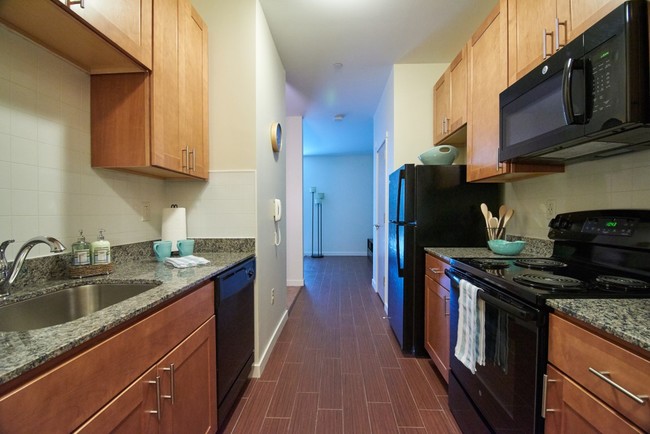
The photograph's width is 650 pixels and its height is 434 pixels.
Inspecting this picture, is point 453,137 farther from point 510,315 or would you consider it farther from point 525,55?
point 510,315

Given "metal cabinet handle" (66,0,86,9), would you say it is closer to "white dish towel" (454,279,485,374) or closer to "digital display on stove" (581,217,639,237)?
"white dish towel" (454,279,485,374)

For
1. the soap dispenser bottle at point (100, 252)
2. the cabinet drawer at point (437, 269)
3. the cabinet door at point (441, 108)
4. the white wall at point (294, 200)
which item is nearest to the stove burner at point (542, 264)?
the cabinet drawer at point (437, 269)

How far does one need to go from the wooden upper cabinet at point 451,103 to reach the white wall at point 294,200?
83.2 inches

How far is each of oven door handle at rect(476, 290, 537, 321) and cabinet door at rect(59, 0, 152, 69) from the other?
1842mm

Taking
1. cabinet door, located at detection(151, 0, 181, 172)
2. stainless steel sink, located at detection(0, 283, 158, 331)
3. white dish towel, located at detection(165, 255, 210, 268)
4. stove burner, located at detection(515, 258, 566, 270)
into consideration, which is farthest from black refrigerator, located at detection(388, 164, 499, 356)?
stainless steel sink, located at detection(0, 283, 158, 331)

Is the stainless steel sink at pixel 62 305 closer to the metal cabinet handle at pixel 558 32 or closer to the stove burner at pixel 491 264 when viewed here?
the stove burner at pixel 491 264

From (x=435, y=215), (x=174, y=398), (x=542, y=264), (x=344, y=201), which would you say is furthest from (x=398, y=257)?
(x=344, y=201)

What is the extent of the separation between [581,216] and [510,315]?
826mm

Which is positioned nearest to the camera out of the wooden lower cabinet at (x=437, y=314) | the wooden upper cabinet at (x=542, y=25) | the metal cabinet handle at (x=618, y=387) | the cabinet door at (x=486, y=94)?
the metal cabinet handle at (x=618, y=387)

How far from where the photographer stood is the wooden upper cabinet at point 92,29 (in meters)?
0.94

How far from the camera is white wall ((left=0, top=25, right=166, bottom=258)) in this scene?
103 cm

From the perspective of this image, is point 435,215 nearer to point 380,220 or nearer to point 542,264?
point 542,264

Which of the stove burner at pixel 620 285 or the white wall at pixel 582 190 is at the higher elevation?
the white wall at pixel 582 190

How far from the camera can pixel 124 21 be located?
115 centimetres
